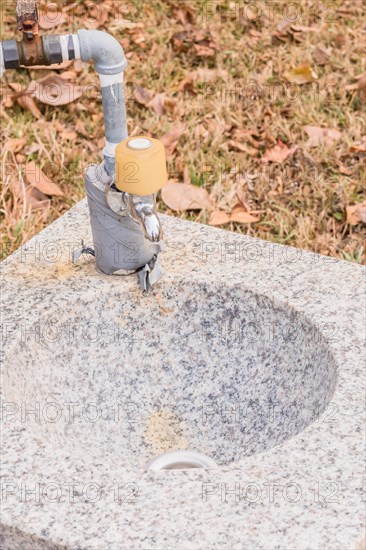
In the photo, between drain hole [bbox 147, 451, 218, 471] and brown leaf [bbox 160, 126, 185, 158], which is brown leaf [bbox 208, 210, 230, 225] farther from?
drain hole [bbox 147, 451, 218, 471]

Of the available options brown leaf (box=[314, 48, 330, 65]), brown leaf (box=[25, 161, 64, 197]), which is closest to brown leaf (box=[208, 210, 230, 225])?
brown leaf (box=[25, 161, 64, 197])

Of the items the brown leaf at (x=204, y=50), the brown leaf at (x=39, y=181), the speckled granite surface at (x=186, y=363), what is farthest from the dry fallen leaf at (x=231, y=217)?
the brown leaf at (x=204, y=50)

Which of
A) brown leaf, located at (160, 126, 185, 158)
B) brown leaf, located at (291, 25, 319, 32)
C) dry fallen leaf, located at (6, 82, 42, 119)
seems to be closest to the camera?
brown leaf, located at (160, 126, 185, 158)

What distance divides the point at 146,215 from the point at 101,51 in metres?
0.26

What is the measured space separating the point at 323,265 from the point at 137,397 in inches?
16.8

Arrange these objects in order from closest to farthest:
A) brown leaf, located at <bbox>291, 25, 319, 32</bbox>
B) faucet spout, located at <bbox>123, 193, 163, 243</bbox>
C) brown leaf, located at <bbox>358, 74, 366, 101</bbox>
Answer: faucet spout, located at <bbox>123, 193, 163, 243</bbox>, brown leaf, located at <bbox>358, 74, 366, 101</bbox>, brown leaf, located at <bbox>291, 25, 319, 32</bbox>

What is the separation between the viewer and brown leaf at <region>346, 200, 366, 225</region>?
2.52 metres

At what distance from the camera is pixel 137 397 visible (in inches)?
61.2

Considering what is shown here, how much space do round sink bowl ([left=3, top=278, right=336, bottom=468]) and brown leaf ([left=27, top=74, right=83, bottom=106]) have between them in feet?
5.42

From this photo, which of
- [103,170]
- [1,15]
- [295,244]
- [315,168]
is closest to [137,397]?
[103,170]

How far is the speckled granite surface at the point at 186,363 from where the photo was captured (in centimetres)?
121

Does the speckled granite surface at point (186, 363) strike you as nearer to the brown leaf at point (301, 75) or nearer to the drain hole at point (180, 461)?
the drain hole at point (180, 461)

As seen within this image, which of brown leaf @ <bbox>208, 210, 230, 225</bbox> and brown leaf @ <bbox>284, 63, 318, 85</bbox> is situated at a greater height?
brown leaf @ <bbox>284, 63, 318, 85</bbox>

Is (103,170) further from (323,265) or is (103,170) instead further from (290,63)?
(290,63)
